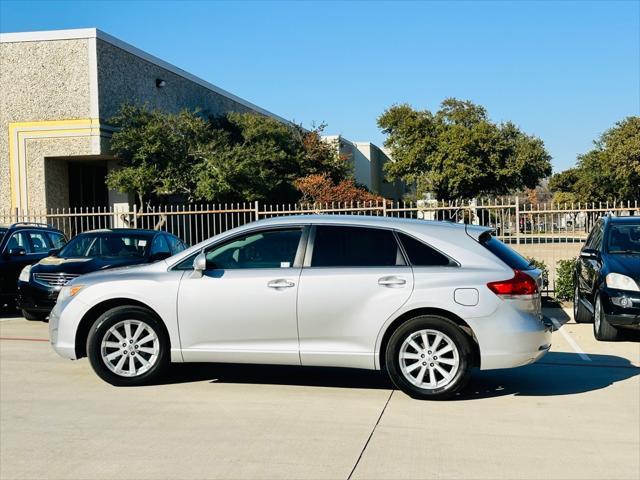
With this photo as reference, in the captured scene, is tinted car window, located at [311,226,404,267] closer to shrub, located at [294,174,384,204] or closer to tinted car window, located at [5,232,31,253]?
tinted car window, located at [5,232,31,253]

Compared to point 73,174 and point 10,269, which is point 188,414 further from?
point 73,174

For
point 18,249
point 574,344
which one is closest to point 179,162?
point 18,249

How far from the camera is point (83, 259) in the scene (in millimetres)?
12156

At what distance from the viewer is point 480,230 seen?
7.14 metres

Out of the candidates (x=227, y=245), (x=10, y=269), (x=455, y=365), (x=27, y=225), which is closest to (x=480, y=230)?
(x=455, y=365)

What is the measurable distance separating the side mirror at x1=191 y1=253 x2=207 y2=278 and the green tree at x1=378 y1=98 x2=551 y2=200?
40815 mm

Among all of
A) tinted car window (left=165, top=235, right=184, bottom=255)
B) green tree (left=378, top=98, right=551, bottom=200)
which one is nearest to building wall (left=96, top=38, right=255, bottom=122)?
tinted car window (left=165, top=235, right=184, bottom=255)

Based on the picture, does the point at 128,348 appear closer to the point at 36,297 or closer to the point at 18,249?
the point at 36,297

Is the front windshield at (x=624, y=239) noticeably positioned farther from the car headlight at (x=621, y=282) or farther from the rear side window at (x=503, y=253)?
the rear side window at (x=503, y=253)

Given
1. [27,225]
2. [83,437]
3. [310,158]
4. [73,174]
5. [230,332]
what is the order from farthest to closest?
[310,158] < [73,174] < [27,225] < [230,332] < [83,437]

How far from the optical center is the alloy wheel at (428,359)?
671cm

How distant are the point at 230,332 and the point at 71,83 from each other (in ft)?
69.1

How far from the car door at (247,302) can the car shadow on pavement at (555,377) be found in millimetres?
1918

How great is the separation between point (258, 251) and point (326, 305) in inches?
37.0
